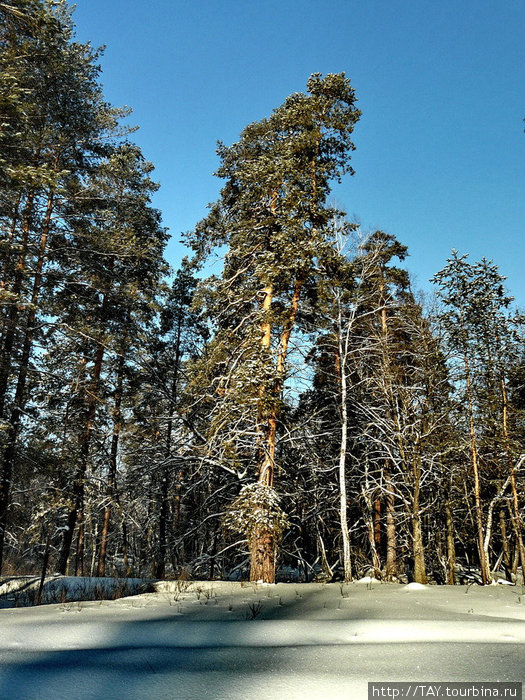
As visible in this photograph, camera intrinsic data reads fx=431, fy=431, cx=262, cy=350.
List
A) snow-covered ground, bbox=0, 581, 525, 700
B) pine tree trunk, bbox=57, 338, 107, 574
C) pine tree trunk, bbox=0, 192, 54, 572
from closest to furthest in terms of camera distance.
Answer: snow-covered ground, bbox=0, 581, 525, 700, pine tree trunk, bbox=0, 192, 54, 572, pine tree trunk, bbox=57, 338, 107, 574

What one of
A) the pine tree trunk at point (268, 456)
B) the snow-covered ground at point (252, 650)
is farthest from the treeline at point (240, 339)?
the snow-covered ground at point (252, 650)

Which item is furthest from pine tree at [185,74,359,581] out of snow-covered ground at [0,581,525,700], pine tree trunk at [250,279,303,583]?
snow-covered ground at [0,581,525,700]

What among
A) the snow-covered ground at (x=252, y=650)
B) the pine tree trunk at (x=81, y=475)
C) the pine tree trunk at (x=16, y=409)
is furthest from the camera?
the pine tree trunk at (x=81, y=475)

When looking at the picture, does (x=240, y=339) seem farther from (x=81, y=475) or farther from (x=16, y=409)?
(x=81, y=475)

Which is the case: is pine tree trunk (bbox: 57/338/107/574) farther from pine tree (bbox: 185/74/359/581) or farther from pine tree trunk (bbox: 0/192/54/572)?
pine tree (bbox: 185/74/359/581)

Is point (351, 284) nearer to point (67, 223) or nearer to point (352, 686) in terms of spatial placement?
point (67, 223)

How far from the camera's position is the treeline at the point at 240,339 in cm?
1039

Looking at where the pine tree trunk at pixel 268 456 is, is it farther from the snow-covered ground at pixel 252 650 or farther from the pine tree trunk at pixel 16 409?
the pine tree trunk at pixel 16 409

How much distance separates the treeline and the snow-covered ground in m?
4.19

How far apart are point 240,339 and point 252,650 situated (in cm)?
908

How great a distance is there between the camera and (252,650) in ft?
10.5

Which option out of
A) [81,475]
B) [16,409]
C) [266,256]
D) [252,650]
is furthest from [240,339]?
[252,650]

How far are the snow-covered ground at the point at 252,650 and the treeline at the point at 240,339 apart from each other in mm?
4190

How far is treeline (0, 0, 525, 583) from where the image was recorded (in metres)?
10.4
